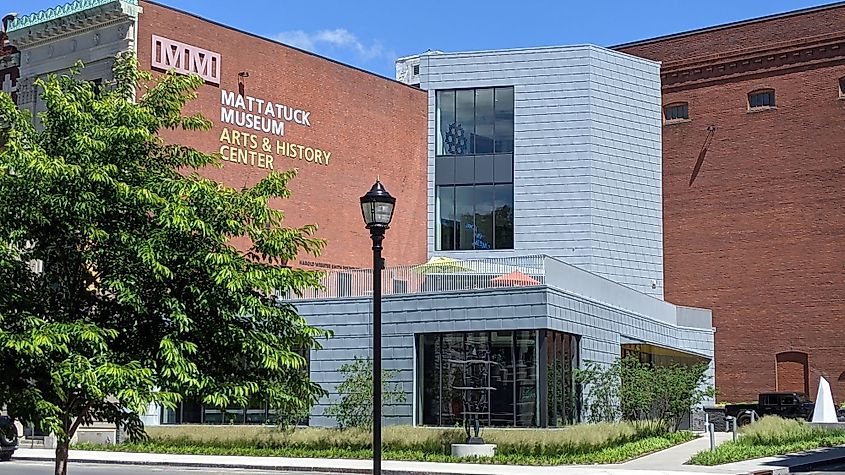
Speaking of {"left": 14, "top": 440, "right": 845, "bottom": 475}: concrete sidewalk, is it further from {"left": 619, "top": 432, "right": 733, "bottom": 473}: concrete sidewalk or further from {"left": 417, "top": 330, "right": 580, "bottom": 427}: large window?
{"left": 417, "top": 330, "right": 580, "bottom": 427}: large window

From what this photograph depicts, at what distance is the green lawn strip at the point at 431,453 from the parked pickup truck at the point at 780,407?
27.5 ft

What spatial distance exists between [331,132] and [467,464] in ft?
70.0

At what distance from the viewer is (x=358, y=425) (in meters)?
32.9

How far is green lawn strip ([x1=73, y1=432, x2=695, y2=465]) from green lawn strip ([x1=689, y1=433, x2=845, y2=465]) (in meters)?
2.11

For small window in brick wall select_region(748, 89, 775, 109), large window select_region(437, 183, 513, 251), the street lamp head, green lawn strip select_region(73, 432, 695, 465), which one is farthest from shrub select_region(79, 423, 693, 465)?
small window in brick wall select_region(748, 89, 775, 109)

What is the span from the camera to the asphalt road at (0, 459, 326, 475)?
86.2 ft

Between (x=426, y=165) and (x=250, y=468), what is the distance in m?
24.4

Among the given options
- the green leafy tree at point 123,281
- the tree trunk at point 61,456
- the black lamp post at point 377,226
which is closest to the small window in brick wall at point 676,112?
the black lamp post at point 377,226

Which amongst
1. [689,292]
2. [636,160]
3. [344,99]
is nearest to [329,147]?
[344,99]

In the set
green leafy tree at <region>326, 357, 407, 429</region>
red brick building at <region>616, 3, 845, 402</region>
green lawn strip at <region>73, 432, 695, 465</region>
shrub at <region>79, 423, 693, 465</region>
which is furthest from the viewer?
red brick building at <region>616, 3, 845, 402</region>

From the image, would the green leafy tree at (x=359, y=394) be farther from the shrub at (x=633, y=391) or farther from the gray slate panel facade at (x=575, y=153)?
the gray slate panel facade at (x=575, y=153)

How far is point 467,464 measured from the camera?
94.6 feet

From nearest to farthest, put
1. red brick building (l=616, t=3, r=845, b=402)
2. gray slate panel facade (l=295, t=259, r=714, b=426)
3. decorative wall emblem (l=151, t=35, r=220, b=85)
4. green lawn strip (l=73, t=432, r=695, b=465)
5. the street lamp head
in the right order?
the street lamp head, green lawn strip (l=73, t=432, r=695, b=465), gray slate panel facade (l=295, t=259, r=714, b=426), decorative wall emblem (l=151, t=35, r=220, b=85), red brick building (l=616, t=3, r=845, b=402)

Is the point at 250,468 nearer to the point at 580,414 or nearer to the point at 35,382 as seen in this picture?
the point at 580,414
